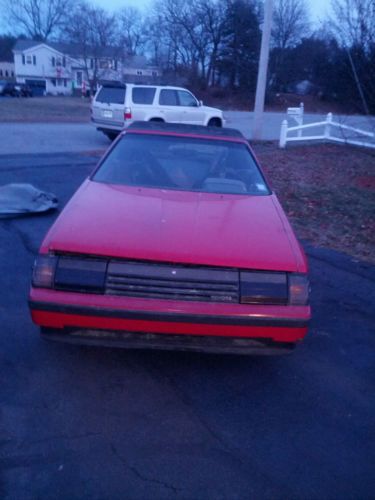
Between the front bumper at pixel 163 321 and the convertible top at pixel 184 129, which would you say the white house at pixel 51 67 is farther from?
the front bumper at pixel 163 321

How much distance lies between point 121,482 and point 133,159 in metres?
2.95

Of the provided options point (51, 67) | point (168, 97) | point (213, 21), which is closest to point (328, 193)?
point (168, 97)

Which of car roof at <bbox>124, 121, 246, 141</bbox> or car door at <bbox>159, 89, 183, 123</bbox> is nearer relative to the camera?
car roof at <bbox>124, 121, 246, 141</bbox>

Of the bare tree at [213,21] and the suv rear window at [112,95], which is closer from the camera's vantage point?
the suv rear window at [112,95]

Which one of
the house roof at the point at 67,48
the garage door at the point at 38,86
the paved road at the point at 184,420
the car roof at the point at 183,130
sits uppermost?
the house roof at the point at 67,48

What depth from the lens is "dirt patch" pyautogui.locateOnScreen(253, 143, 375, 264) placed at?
22.1ft

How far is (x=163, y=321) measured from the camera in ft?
9.50

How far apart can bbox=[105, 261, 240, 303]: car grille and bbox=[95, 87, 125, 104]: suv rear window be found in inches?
522

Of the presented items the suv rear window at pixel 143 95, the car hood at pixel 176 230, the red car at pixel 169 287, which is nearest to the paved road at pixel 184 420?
the red car at pixel 169 287

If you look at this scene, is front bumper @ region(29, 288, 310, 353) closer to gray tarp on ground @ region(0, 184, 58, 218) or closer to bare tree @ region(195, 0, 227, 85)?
gray tarp on ground @ region(0, 184, 58, 218)

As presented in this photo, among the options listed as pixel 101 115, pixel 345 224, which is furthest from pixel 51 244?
pixel 101 115

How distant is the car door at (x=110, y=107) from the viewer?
15.1 meters

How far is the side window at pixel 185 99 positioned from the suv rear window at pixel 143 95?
1.05 m

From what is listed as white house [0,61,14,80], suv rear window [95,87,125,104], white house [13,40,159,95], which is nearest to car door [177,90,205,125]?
suv rear window [95,87,125,104]
